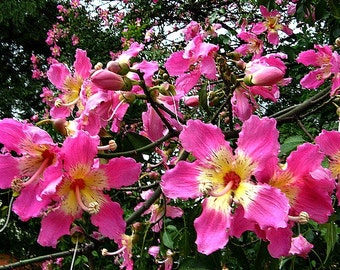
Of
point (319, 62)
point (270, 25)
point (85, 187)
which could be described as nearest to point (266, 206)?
point (85, 187)

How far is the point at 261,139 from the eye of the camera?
83cm

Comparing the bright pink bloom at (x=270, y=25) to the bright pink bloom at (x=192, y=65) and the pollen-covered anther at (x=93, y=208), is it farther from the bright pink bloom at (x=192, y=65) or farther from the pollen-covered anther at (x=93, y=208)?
the pollen-covered anther at (x=93, y=208)

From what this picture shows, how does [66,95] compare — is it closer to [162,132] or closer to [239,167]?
[162,132]

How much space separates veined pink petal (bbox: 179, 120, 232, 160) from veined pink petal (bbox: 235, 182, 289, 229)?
0.10 meters

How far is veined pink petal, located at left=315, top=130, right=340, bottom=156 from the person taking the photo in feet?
3.00

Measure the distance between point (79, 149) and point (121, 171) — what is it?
0.37 ft

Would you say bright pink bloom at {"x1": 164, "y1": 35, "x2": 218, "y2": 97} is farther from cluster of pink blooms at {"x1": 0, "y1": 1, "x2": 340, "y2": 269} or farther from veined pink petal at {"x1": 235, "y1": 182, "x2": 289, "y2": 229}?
veined pink petal at {"x1": 235, "y1": 182, "x2": 289, "y2": 229}

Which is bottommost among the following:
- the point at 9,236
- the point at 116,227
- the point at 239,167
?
the point at 9,236

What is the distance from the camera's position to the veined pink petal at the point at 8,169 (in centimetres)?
93

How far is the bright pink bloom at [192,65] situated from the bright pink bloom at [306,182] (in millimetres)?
330

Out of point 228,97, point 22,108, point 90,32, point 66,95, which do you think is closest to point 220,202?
point 228,97

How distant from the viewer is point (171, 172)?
0.86 meters

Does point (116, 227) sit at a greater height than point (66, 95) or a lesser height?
lesser

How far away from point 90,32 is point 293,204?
525 centimetres
